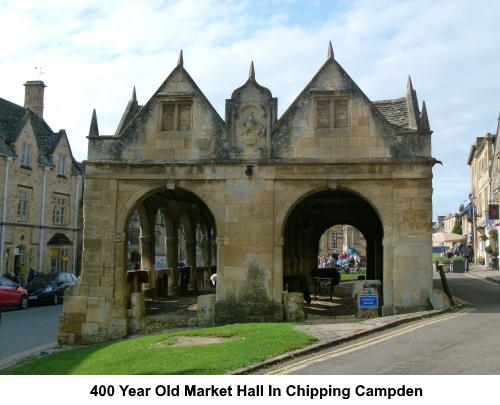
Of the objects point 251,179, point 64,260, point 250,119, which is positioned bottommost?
point 64,260

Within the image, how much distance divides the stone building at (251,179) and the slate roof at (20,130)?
20869 millimetres

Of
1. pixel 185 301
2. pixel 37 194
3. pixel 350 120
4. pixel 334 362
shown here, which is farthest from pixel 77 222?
pixel 334 362

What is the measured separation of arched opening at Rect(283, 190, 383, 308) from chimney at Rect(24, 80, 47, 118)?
2570cm

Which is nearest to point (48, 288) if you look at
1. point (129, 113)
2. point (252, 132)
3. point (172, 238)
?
point (172, 238)

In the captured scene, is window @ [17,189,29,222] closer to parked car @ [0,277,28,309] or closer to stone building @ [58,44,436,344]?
parked car @ [0,277,28,309]

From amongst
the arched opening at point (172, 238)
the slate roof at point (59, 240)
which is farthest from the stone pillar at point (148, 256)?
the slate roof at point (59, 240)

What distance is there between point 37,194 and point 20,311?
13.0 metres

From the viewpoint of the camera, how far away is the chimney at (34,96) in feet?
146

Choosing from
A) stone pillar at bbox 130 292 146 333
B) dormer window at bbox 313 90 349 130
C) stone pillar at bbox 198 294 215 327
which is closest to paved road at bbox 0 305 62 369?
stone pillar at bbox 130 292 146 333

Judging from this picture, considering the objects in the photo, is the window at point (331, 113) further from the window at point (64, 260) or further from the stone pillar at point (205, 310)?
the window at point (64, 260)

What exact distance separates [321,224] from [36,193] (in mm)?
19543

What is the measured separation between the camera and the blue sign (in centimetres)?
1520

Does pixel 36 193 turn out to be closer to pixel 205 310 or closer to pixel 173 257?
pixel 173 257

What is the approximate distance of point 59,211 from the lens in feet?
137
